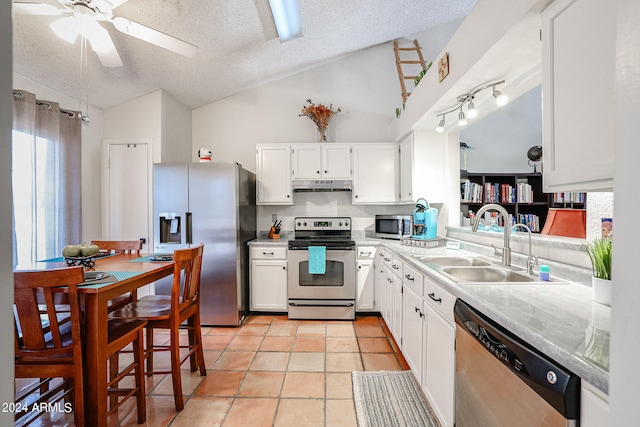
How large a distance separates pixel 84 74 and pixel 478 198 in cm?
440

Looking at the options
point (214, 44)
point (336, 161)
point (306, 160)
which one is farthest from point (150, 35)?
point (336, 161)

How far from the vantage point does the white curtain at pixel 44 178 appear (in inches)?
91.4

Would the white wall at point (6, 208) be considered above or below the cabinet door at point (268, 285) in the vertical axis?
above

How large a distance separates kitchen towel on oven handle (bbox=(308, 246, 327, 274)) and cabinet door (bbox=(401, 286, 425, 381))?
44.2 inches

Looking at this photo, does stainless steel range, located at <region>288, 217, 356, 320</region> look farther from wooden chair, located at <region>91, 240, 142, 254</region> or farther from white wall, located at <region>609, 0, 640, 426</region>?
white wall, located at <region>609, 0, 640, 426</region>

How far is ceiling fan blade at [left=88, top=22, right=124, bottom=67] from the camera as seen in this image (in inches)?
72.7

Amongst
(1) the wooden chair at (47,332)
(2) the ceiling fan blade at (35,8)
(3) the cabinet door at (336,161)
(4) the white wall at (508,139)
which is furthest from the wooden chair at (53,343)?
(4) the white wall at (508,139)

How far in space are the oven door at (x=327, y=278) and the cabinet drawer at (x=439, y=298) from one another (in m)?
1.53

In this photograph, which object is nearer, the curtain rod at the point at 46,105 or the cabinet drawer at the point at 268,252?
the curtain rod at the point at 46,105

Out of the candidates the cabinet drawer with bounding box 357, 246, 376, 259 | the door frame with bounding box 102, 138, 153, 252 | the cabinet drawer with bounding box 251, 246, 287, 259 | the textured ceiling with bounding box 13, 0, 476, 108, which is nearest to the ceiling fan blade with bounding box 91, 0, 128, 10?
the textured ceiling with bounding box 13, 0, 476, 108

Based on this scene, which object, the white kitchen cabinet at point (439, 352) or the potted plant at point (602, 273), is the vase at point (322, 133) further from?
the potted plant at point (602, 273)

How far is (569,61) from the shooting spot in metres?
1.05

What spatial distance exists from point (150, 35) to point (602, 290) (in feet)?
9.04

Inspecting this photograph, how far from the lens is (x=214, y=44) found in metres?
2.79
